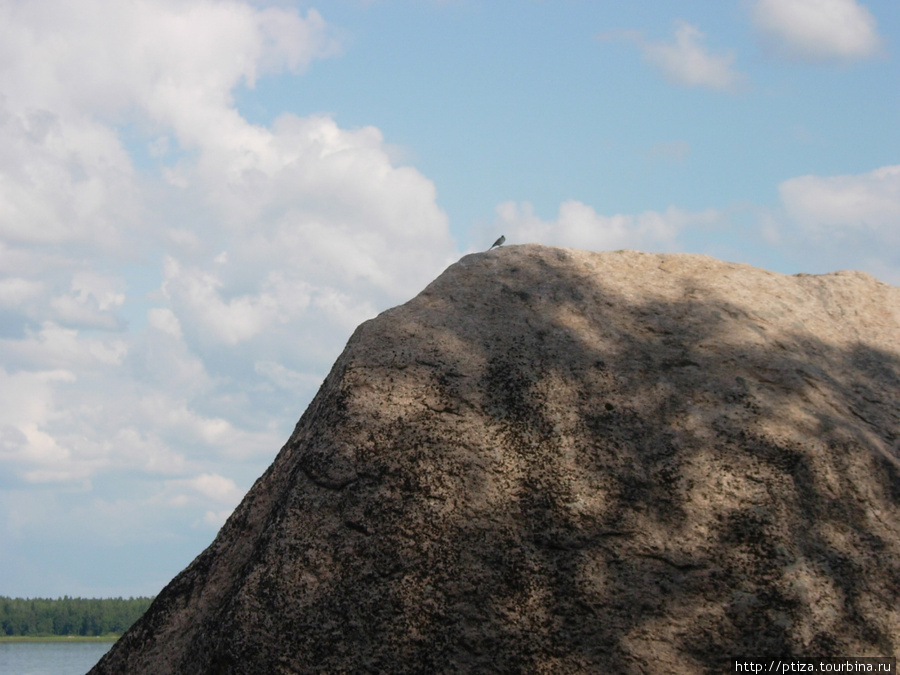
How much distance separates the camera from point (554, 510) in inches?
196

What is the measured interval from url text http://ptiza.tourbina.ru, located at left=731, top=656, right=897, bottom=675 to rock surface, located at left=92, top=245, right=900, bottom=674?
0.05 metres

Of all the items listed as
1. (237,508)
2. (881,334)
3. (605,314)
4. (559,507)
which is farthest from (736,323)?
(237,508)

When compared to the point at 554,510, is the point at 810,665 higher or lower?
lower

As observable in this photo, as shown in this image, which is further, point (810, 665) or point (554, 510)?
point (554, 510)

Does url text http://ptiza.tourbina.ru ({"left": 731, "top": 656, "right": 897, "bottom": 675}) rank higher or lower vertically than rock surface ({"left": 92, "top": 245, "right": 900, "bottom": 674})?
lower

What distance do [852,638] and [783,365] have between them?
193 centimetres

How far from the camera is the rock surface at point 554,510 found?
461cm

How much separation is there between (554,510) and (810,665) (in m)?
1.59

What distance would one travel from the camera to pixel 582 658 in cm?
455

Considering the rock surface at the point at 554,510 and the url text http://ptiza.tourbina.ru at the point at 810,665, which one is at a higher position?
the rock surface at the point at 554,510

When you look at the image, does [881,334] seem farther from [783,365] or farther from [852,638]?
[852,638]

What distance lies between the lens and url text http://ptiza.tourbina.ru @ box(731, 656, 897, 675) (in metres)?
4.57

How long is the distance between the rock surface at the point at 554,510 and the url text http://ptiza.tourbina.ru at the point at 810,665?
52mm

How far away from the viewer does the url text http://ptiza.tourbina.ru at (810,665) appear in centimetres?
457
